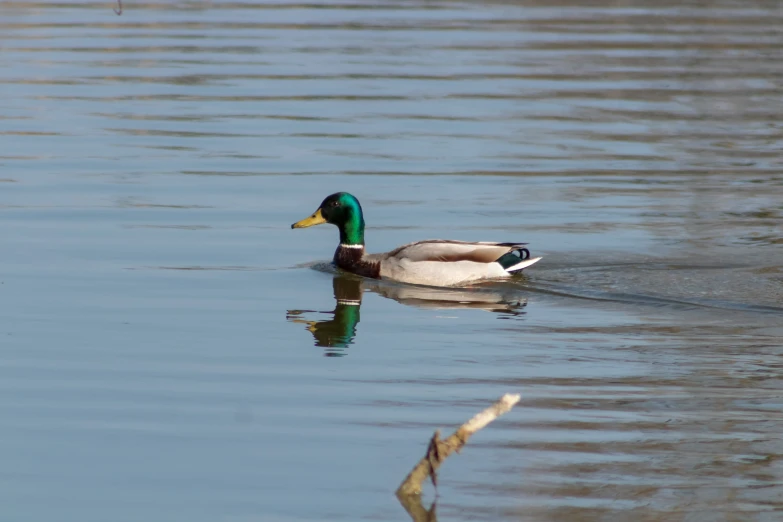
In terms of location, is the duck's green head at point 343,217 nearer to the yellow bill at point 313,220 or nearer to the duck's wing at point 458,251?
the yellow bill at point 313,220

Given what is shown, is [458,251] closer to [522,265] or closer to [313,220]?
[522,265]

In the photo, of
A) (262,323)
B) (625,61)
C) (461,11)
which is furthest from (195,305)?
(461,11)

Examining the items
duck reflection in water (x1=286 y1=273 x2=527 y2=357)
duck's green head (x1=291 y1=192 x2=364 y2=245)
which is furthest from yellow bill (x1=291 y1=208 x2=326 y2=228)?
duck reflection in water (x1=286 y1=273 x2=527 y2=357)

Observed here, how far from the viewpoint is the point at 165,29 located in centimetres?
2956

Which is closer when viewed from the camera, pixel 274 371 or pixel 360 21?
pixel 274 371

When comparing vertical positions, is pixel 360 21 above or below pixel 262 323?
above

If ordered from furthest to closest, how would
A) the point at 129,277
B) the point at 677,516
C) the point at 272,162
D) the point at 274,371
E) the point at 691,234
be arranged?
the point at 272,162 < the point at 691,234 < the point at 129,277 < the point at 274,371 < the point at 677,516

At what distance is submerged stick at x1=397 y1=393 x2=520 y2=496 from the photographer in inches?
225

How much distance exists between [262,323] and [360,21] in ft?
68.0

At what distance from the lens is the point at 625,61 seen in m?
24.8

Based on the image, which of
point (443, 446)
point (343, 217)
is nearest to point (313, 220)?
point (343, 217)

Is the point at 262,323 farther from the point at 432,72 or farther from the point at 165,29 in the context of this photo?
the point at 165,29

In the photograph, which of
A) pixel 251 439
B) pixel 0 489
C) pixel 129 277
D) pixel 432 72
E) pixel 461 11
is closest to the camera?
pixel 0 489

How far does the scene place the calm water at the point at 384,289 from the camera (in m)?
6.95
